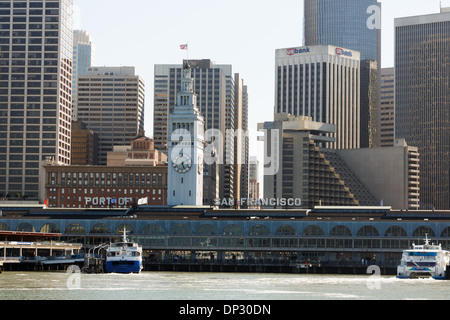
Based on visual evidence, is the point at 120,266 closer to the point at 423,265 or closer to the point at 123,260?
the point at 123,260

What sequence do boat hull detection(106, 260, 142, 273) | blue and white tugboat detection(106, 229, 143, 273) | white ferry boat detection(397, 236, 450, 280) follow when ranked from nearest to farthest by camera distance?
white ferry boat detection(397, 236, 450, 280), blue and white tugboat detection(106, 229, 143, 273), boat hull detection(106, 260, 142, 273)

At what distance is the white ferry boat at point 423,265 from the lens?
186 metres

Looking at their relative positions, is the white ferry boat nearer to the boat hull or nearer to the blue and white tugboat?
the blue and white tugboat

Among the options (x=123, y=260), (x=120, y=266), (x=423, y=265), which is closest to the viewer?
(x=423, y=265)

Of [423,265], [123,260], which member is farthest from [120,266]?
[423,265]

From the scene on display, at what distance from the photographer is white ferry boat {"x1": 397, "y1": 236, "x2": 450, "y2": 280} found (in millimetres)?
186000

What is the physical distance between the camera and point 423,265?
18625cm

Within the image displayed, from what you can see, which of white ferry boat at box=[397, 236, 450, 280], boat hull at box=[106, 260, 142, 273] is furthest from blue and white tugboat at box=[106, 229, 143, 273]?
white ferry boat at box=[397, 236, 450, 280]

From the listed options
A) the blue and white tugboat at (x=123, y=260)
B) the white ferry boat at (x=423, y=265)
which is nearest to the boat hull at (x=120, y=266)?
the blue and white tugboat at (x=123, y=260)
